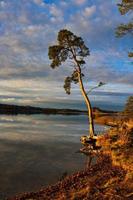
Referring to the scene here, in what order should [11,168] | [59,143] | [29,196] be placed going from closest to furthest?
1. [29,196]
2. [11,168]
3. [59,143]

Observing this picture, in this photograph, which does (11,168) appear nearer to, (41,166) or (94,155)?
(41,166)

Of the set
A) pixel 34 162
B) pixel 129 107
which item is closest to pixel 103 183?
pixel 129 107

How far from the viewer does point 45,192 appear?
59.4 feet

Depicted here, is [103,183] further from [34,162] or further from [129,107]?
[34,162]

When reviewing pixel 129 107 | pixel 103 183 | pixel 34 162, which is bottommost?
pixel 34 162

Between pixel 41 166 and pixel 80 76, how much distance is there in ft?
49.7

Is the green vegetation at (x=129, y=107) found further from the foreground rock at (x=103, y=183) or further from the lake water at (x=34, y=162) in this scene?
the lake water at (x=34, y=162)

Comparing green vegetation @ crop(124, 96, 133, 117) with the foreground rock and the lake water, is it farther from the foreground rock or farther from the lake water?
the lake water

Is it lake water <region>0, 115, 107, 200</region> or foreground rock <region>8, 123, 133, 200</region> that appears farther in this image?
lake water <region>0, 115, 107, 200</region>

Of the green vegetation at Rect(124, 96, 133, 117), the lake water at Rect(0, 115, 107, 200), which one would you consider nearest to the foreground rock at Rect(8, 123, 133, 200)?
the lake water at Rect(0, 115, 107, 200)

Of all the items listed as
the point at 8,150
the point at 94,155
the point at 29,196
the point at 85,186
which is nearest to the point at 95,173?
the point at 85,186

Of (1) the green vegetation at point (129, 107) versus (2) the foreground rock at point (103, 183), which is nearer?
(2) the foreground rock at point (103, 183)

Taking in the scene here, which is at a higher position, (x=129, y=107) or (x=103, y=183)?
(x=129, y=107)

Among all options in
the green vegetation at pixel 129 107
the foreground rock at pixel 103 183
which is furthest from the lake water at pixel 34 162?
the green vegetation at pixel 129 107
